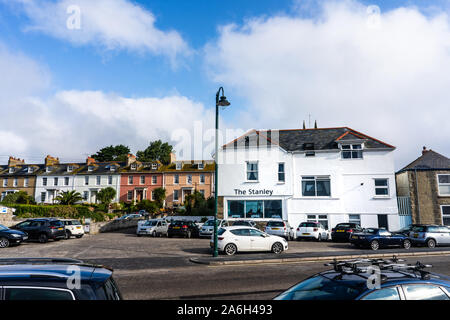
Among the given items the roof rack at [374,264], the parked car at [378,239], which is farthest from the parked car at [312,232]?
the roof rack at [374,264]

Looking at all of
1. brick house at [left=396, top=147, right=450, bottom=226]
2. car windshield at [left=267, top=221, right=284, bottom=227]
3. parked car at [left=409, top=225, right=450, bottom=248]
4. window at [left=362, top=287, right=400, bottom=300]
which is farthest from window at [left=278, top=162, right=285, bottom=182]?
window at [left=362, top=287, right=400, bottom=300]

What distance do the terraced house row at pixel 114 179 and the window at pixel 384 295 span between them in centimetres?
4903

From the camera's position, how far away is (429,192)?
1021 inches

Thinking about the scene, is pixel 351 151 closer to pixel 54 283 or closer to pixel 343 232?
pixel 343 232

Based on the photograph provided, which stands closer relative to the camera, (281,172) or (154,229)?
(154,229)

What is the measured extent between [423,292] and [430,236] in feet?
66.1

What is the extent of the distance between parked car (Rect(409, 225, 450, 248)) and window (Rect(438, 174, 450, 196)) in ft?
24.8

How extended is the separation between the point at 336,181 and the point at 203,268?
722 inches

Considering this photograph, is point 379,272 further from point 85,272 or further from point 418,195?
point 418,195

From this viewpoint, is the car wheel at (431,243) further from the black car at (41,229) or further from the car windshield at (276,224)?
the black car at (41,229)

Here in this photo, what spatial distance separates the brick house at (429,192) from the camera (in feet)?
83.7

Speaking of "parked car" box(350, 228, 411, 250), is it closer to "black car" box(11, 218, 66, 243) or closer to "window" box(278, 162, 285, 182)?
"window" box(278, 162, 285, 182)

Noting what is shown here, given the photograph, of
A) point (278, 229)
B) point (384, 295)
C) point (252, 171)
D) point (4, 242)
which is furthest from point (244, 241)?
point (4, 242)

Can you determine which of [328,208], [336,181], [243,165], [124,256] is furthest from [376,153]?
[124,256]
